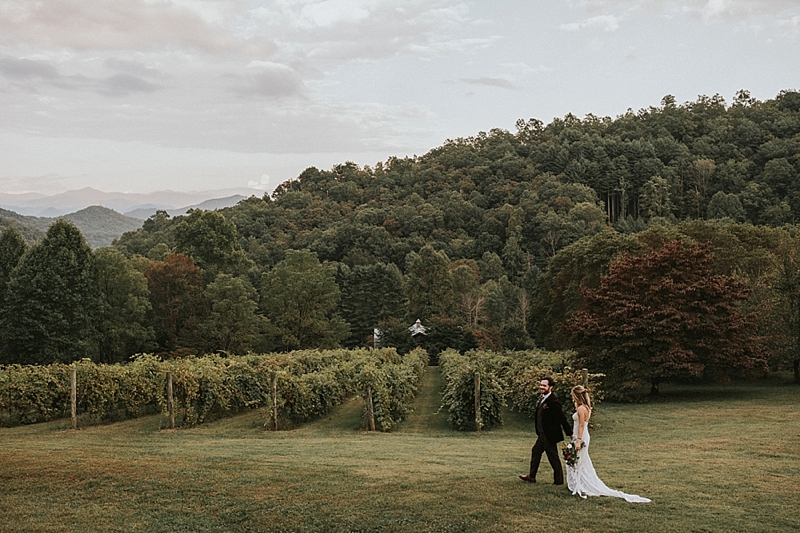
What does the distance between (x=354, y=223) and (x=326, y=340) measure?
41737 mm

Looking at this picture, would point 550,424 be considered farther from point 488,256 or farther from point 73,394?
point 488,256

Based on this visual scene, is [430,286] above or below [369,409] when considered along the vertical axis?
above

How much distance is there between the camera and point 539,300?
157 feet

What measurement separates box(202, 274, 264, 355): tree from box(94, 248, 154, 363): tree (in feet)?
14.5

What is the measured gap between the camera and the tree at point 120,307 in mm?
45000

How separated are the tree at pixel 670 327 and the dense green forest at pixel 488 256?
101 millimetres

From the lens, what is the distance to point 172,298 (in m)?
50.1

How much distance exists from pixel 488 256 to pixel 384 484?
258 ft

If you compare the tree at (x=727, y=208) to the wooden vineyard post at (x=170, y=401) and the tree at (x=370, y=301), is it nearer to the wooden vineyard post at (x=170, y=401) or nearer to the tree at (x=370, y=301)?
the tree at (x=370, y=301)

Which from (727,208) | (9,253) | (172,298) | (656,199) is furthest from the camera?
(656,199)

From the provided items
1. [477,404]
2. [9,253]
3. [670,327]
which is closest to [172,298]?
[9,253]

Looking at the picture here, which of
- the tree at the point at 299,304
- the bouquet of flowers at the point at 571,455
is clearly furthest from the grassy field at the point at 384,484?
the tree at the point at 299,304

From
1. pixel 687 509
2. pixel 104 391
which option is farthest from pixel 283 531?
pixel 104 391

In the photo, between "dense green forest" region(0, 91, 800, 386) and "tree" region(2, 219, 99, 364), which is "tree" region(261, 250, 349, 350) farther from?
"tree" region(2, 219, 99, 364)
